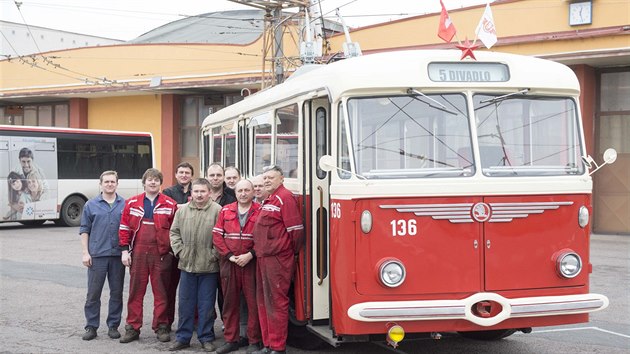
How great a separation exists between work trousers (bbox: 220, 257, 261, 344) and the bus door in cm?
76

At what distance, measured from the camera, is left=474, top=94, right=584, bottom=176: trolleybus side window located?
6.45m

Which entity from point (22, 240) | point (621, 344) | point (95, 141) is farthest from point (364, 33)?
point (621, 344)

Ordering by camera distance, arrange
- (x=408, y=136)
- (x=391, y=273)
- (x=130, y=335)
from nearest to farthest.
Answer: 1. (x=391, y=273)
2. (x=408, y=136)
3. (x=130, y=335)

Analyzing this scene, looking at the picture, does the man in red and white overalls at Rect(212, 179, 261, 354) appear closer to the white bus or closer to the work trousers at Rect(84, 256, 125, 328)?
the work trousers at Rect(84, 256, 125, 328)

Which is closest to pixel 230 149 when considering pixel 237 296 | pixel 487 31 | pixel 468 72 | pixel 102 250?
pixel 102 250

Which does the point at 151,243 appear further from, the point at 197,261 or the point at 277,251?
the point at 277,251

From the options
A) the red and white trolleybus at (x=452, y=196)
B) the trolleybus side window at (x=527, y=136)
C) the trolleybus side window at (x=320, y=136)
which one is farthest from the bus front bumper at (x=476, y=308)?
the trolleybus side window at (x=320, y=136)

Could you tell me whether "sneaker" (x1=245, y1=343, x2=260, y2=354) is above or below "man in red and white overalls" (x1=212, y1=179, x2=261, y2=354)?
below

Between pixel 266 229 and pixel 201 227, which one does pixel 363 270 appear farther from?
pixel 201 227

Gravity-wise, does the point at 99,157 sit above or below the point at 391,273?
above

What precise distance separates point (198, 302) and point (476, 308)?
2863 mm

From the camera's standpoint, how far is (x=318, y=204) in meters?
6.98

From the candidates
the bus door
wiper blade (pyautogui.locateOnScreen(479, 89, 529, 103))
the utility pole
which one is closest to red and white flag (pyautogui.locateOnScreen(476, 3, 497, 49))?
wiper blade (pyautogui.locateOnScreen(479, 89, 529, 103))

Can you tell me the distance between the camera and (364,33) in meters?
24.1
